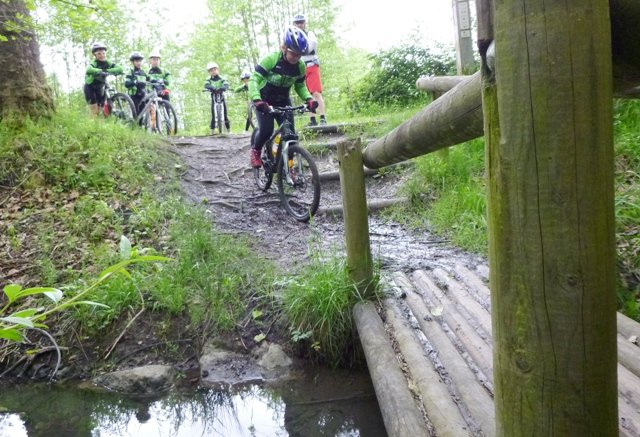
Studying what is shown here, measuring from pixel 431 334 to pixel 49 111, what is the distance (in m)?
5.99

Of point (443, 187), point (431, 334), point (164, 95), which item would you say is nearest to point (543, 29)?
point (431, 334)

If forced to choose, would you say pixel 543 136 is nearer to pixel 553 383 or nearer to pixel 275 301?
pixel 553 383

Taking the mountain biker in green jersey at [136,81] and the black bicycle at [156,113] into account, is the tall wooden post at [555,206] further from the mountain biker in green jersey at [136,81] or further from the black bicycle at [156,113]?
the mountain biker in green jersey at [136,81]

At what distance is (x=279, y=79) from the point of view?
17.9 feet

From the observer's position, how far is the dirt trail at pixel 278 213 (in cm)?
400

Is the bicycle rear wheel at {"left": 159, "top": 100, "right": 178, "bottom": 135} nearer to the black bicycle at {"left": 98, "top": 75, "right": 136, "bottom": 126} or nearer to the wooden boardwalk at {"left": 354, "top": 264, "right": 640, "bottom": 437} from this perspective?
the black bicycle at {"left": 98, "top": 75, "right": 136, "bottom": 126}

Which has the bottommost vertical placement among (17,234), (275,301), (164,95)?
(275,301)

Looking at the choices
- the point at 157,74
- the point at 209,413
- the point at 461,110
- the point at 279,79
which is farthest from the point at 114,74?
the point at 461,110

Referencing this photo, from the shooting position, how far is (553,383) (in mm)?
874

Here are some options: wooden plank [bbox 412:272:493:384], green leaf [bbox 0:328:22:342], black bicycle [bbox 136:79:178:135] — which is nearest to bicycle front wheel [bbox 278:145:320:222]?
wooden plank [bbox 412:272:493:384]

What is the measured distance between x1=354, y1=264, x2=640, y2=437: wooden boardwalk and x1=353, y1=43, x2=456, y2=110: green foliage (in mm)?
6475

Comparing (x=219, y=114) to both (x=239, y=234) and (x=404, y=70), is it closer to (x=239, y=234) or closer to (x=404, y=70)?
(x=404, y=70)

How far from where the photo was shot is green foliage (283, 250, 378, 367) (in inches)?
117

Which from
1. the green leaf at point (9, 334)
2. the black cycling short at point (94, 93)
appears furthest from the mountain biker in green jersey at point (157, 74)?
the green leaf at point (9, 334)
